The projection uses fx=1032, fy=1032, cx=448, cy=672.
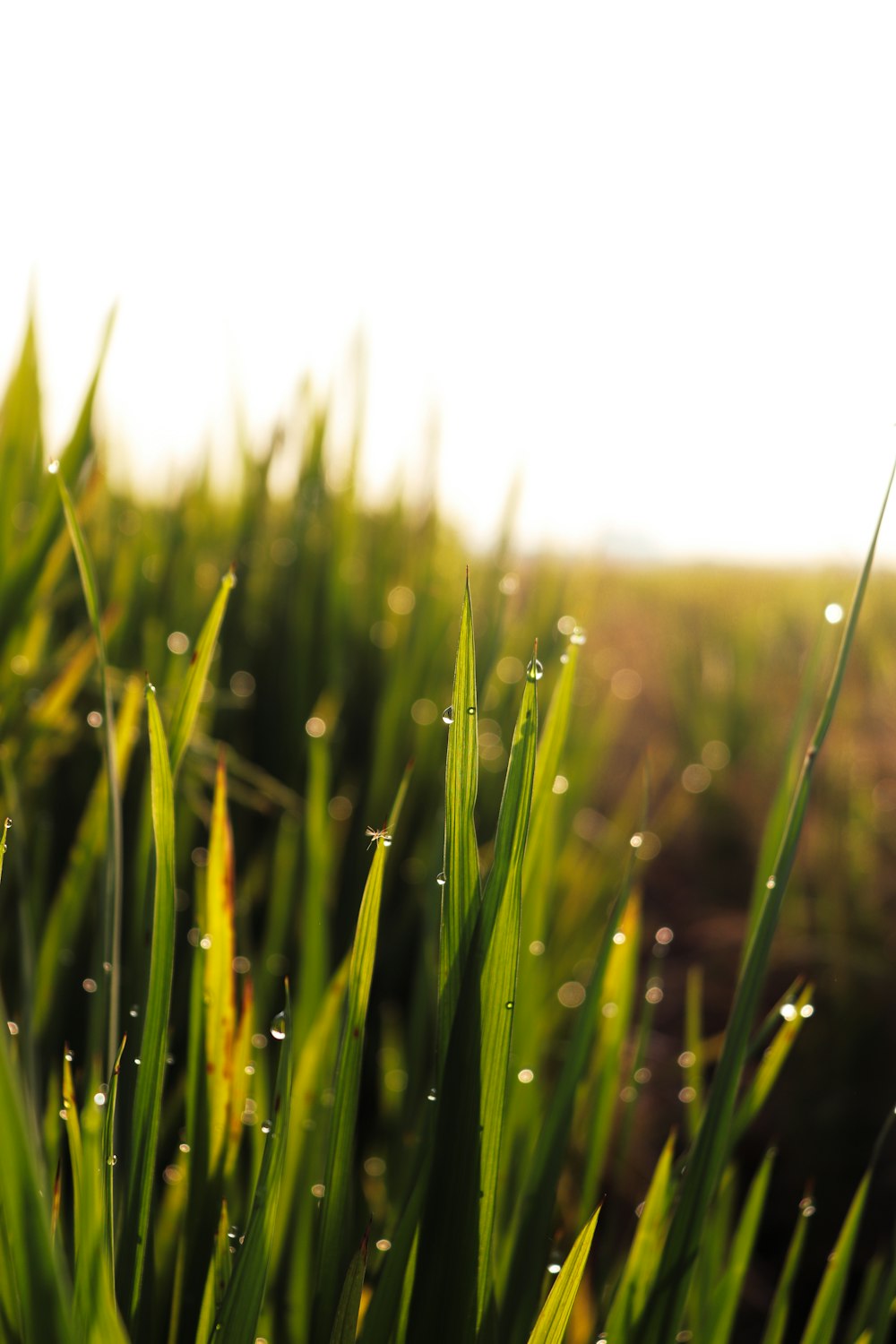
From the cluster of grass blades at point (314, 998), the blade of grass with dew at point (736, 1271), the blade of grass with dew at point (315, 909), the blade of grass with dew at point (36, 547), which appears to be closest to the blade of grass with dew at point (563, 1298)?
the cluster of grass blades at point (314, 998)

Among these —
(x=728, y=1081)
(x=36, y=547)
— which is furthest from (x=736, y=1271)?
(x=36, y=547)

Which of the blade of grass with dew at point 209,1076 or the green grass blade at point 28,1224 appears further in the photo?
the blade of grass with dew at point 209,1076

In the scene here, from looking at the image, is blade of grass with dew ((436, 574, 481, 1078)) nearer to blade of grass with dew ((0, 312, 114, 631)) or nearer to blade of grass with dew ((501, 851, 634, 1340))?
blade of grass with dew ((501, 851, 634, 1340))

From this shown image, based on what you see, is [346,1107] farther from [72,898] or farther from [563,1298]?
[72,898]

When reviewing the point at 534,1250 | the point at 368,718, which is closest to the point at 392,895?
the point at 368,718

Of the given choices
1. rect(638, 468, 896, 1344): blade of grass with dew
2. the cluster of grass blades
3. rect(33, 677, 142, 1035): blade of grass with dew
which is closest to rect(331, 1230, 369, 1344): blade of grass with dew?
the cluster of grass blades

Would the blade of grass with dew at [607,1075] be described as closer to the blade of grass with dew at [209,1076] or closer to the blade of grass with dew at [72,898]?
the blade of grass with dew at [209,1076]

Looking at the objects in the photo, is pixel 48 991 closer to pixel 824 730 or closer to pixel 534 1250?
pixel 534 1250
